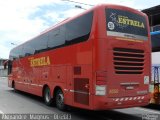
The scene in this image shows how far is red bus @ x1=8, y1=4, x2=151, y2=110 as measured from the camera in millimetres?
10492

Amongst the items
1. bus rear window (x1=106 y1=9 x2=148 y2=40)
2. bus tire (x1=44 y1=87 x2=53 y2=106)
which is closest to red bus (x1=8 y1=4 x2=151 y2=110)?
bus rear window (x1=106 y1=9 x2=148 y2=40)

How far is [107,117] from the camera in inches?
468

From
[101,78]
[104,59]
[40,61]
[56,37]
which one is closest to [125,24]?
[104,59]

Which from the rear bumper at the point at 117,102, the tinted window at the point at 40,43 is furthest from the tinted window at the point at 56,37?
the rear bumper at the point at 117,102

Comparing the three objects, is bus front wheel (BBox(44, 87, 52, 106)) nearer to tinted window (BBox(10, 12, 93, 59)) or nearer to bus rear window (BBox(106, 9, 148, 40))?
tinted window (BBox(10, 12, 93, 59))

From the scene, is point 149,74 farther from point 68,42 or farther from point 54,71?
point 54,71

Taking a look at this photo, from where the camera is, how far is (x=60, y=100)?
13.5m

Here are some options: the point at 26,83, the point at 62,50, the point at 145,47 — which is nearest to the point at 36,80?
the point at 26,83

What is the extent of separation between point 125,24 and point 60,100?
4.33m

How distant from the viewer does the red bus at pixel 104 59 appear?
10.5 meters

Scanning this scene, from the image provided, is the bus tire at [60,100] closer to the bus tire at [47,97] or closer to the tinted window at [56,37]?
the bus tire at [47,97]

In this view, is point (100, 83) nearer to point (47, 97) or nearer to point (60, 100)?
point (60, 100)

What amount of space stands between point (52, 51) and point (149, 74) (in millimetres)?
4653

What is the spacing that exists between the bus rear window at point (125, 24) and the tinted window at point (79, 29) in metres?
0.70
